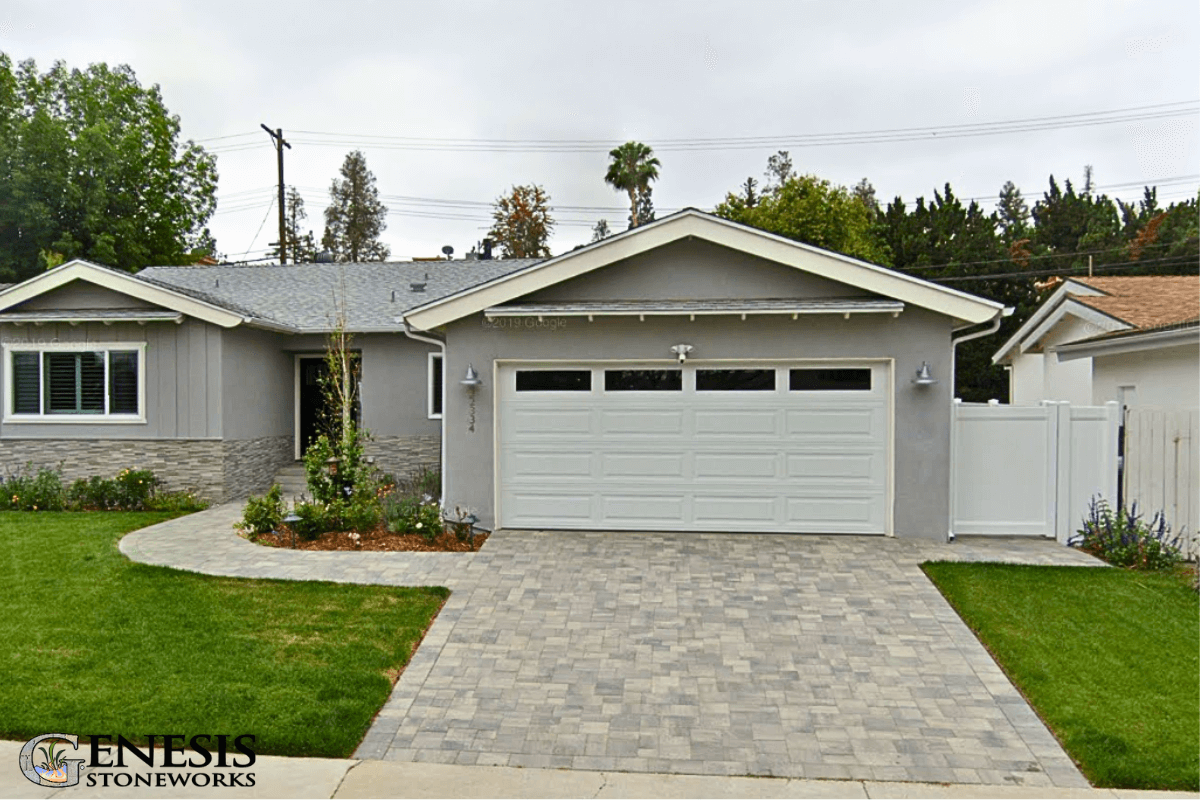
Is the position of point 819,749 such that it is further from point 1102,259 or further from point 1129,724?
point 1102,259

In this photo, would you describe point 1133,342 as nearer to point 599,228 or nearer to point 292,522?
point 292,522

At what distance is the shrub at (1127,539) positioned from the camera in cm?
910

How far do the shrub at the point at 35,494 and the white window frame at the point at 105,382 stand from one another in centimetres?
98

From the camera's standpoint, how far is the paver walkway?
5031 mm

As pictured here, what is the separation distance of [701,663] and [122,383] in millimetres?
11773

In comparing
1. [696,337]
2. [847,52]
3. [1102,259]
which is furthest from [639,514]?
[1102,259]

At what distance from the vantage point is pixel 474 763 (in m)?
4.91

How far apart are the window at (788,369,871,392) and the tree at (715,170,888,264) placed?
18607 millimetres

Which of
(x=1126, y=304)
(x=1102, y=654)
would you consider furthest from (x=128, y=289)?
(x=1126, y=304)

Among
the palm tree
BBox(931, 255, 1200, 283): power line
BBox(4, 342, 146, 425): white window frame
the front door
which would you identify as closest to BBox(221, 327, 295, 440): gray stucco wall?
the front door

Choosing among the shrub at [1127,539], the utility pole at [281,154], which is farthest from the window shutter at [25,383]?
the shrub at [1127,539]

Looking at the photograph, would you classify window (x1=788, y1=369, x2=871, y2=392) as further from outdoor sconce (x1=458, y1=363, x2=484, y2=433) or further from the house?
outdoor sconce (x1=458, y1=363, x2=484, y2=433)

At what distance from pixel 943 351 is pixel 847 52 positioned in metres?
4.44

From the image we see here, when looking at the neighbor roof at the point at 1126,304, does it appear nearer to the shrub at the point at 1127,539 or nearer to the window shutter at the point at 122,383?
the shrub at the point at 1127,539
